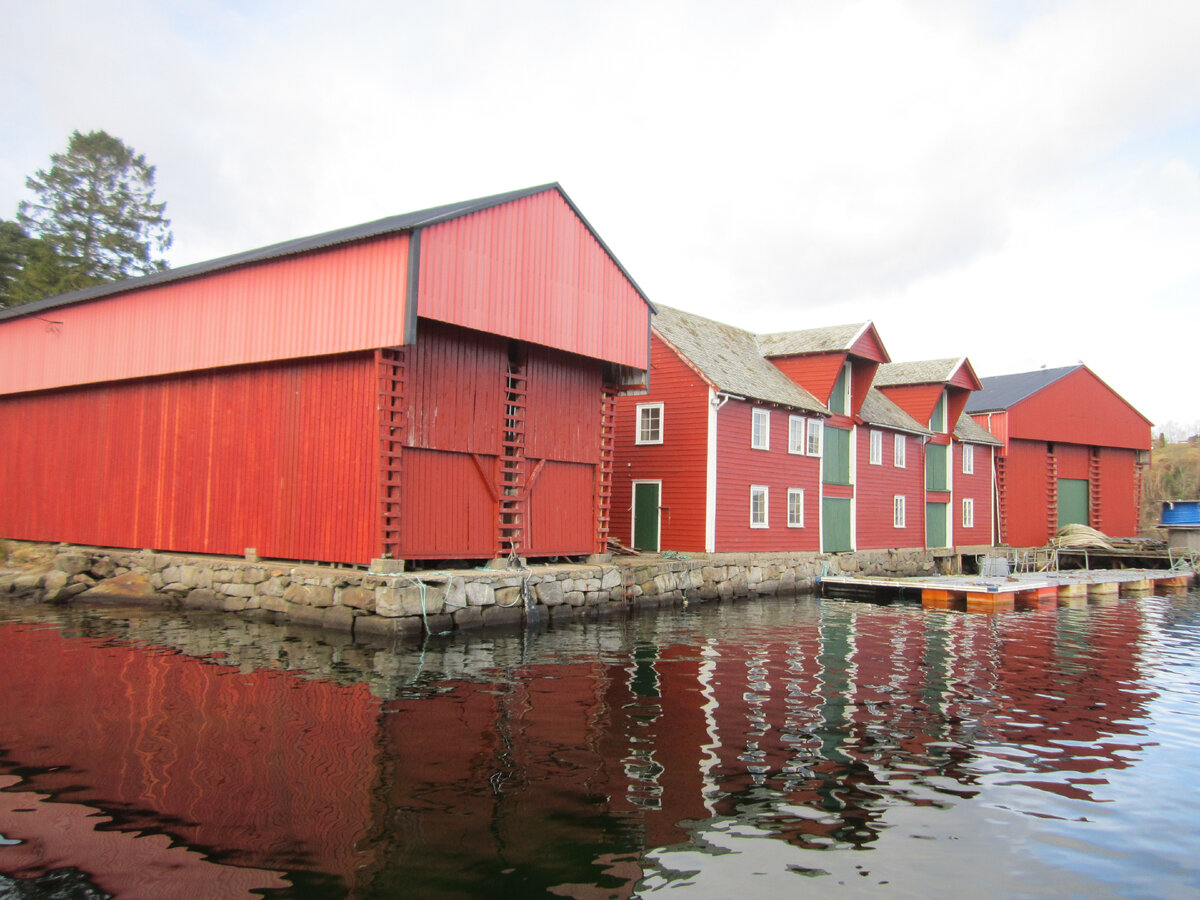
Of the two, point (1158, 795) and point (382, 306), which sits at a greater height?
point (382, 306)

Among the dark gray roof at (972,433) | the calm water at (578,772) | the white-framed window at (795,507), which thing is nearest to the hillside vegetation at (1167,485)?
the dark gray roof at (972,433)

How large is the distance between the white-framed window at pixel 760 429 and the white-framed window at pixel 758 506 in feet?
4.31

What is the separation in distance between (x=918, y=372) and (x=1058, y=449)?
1068 cm

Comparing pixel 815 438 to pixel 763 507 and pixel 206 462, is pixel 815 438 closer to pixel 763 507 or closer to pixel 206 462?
pixel 763 507

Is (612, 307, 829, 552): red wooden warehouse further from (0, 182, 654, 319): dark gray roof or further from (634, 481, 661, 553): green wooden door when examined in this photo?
(0, 182, 654, 319): dark gray roof

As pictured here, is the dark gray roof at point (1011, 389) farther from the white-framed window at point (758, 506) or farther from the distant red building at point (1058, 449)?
the white-framed window at point (758, 506)

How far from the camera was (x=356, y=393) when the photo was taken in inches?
631

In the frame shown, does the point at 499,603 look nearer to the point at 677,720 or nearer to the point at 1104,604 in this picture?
the point at 677,720

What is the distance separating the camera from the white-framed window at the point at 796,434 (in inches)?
1096

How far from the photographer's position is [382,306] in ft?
50.0

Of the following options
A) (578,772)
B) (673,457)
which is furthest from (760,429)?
(578,772)

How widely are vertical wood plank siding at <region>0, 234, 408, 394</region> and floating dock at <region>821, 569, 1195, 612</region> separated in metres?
17.2

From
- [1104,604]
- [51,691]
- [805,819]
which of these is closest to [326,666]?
[51,691]

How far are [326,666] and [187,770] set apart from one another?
16.2 feet
